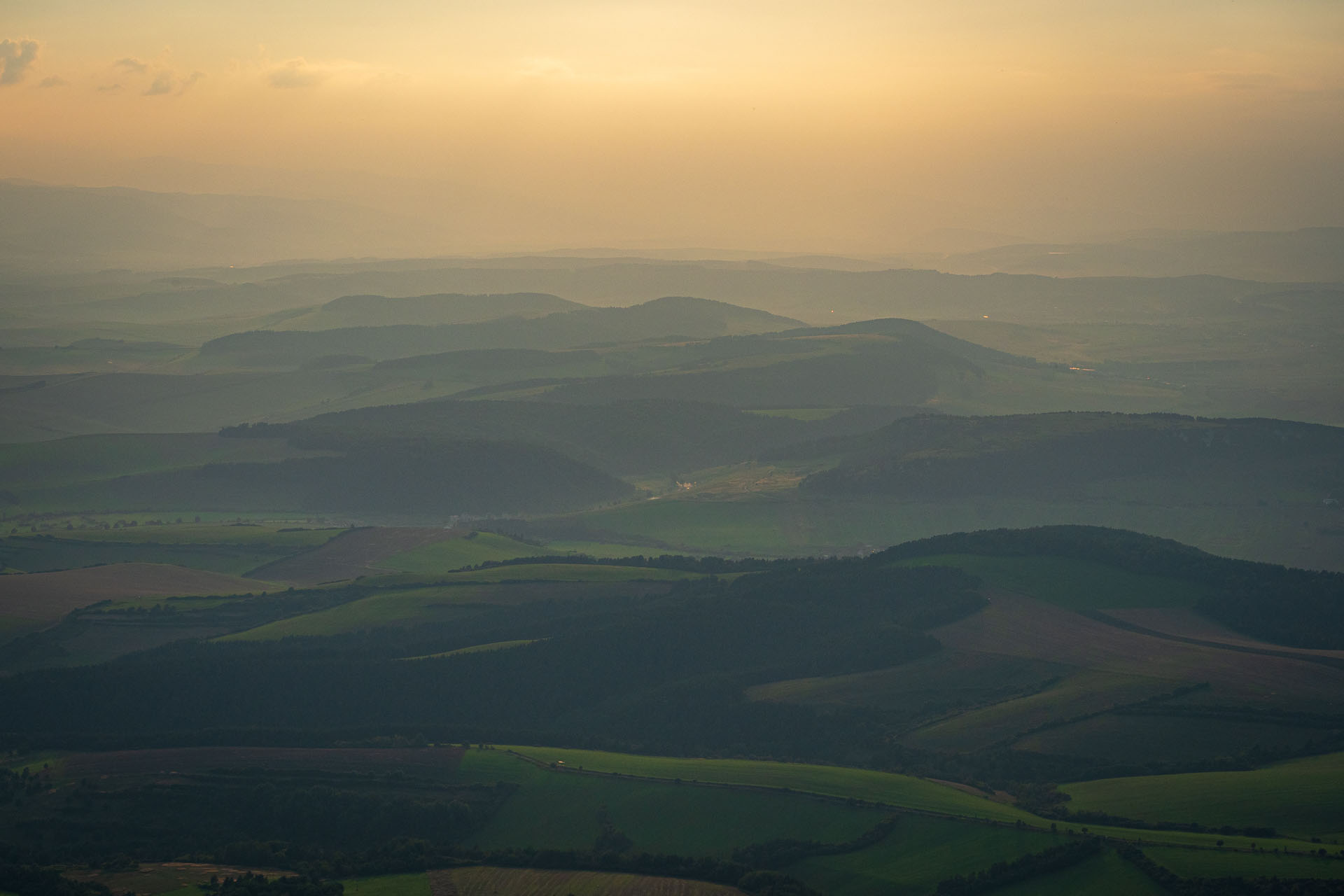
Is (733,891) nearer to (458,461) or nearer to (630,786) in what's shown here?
(630,786)

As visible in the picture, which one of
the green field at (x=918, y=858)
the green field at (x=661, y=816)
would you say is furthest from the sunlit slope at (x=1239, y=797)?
the green field at (x=661, y=816)

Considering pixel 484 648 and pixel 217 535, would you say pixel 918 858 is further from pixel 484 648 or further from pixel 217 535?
pixel 217 535

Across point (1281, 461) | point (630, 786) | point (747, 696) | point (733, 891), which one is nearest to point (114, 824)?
point (630, 786)

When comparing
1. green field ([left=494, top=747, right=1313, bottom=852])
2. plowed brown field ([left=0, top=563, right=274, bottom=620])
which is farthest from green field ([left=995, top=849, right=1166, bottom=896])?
plowed brown field ([left=0, top=563, right=274, bottom=620])

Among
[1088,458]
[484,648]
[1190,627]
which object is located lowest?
[484,648]

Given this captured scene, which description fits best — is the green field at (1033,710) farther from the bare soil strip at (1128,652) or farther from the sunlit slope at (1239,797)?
the sunlit slope at (1239,797)

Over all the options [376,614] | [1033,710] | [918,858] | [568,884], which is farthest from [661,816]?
[376,614]
